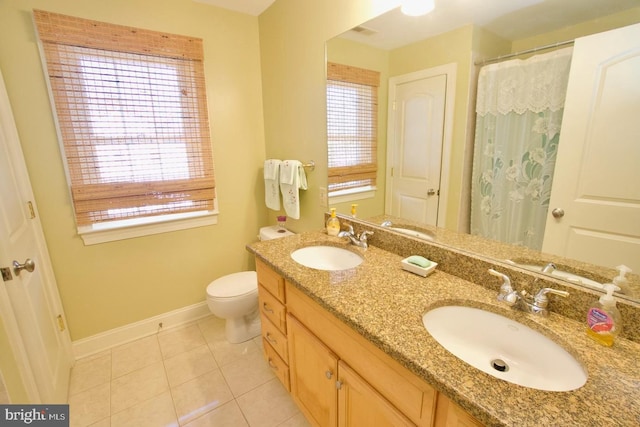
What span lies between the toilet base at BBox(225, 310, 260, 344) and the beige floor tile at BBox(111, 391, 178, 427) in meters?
0.52

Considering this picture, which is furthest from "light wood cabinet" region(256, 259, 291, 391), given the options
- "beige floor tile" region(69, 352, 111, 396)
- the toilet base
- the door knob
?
"beige floor tile" region(69, 352, 111, 396)

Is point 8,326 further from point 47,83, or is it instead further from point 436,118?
point 436,118

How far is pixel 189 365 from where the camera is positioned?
1829 millimetres

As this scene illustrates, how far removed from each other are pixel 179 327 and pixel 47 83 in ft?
5.93

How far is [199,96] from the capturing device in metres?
2.01

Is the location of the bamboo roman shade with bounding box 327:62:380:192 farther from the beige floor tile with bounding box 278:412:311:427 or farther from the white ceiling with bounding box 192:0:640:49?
the beige floor tile with bounding box 278:412:311:427

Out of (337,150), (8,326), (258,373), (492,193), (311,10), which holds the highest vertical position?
(311,10)

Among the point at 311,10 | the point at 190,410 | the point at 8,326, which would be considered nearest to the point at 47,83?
the point at 8,326

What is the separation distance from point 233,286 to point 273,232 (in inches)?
20.0

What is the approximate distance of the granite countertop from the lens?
0.55m

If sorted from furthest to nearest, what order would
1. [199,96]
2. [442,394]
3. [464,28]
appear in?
[199,96]
[464,28]
[442,394]

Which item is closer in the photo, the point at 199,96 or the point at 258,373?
the point at 258,373

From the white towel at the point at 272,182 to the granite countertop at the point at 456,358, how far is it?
974 millimetres

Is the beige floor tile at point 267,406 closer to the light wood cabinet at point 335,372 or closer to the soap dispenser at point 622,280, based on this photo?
the light wood cabinet at point 335,372
